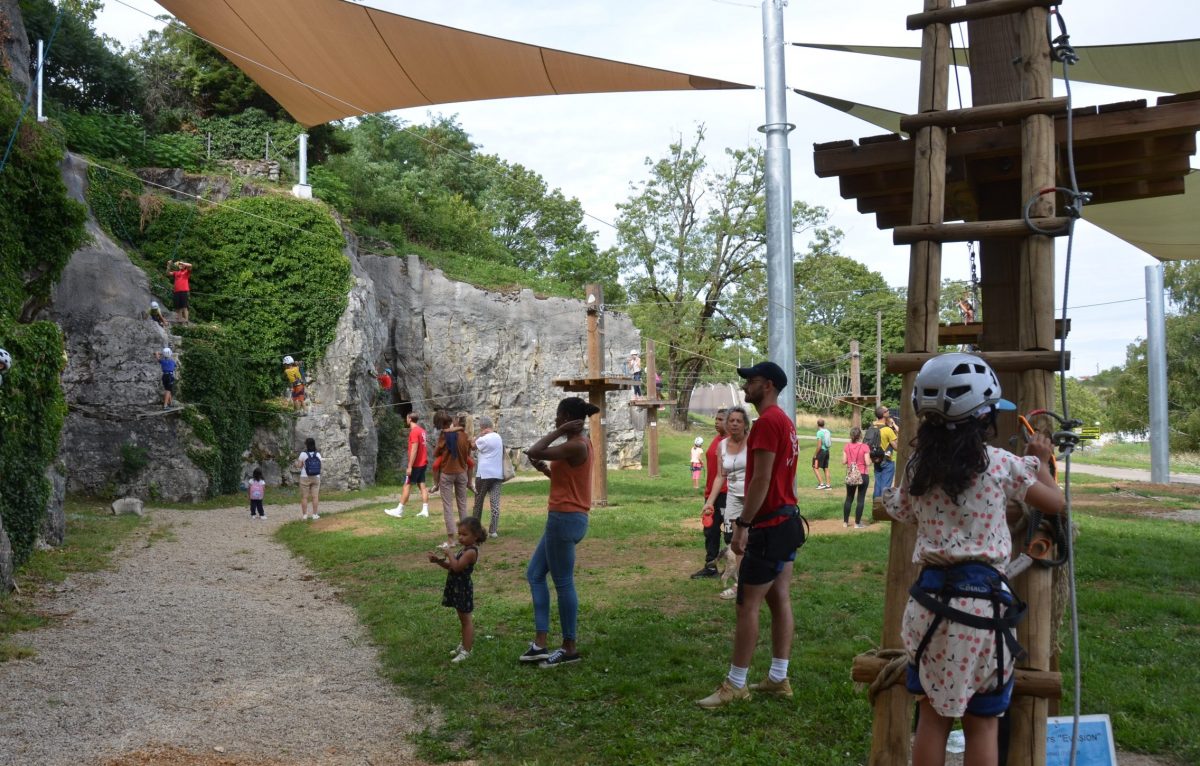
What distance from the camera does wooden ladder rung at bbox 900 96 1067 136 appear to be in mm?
3385

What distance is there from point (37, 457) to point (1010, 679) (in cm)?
1044

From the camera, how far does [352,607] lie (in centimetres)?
851

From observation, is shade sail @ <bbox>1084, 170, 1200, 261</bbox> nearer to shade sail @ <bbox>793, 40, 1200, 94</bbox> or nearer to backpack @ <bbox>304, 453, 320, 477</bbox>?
shade sail @ <bbox>793, 40, 1200, 94</bbox>

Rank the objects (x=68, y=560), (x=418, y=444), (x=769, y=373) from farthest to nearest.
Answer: (x=418, y=444), (x=68, y=560), (x=769, y=373)

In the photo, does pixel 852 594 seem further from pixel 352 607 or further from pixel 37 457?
pixel 37 457

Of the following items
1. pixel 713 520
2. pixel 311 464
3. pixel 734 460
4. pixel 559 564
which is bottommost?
pixel 713 520

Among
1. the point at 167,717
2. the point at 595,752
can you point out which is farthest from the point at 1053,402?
the point at 167,717

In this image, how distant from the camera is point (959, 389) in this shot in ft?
9.27

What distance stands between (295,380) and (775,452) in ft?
68.5

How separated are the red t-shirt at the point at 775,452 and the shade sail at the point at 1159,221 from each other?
509cm

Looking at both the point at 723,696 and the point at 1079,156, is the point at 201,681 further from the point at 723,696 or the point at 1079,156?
the point at 1079,156

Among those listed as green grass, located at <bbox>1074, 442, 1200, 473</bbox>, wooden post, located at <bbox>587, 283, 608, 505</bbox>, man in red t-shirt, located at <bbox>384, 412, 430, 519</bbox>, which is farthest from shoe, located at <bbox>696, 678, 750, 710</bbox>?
green grass, located at <bbox>1074, 442, 1200, 473</bbox>

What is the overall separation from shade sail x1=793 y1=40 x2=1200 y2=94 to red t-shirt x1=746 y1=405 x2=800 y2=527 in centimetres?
404

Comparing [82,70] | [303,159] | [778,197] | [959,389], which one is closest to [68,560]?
[778,197]
